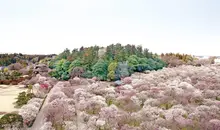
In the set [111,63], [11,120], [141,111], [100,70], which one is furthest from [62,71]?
[141,111]

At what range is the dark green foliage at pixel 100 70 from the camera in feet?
132

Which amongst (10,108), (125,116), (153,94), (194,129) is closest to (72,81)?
(10,108)

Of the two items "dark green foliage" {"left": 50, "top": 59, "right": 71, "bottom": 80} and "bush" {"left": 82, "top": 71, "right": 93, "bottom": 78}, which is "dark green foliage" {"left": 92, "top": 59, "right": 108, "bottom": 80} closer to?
"bush" {"left": 82, "top": 71, "right": 93, "bottom": 78}

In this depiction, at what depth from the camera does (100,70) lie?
40.4m

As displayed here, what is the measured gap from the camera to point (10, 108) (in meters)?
23.7

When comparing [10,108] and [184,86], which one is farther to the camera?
[184,86]

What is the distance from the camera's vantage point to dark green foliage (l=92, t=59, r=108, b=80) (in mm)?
40372

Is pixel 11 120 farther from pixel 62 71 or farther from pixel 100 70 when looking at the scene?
pixel 62 71

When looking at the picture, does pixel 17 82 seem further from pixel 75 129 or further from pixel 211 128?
pixel 211 128

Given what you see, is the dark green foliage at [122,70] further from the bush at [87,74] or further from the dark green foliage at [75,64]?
the dark green foliage at [75,64]

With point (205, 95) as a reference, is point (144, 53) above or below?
above

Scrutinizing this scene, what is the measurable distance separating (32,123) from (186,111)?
46.0ft

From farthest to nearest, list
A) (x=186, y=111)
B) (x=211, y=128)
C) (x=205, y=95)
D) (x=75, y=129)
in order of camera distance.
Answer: (x=205, y=95) → (x=186, y=111) → (x=75, y=129) → (x=211, y=128)

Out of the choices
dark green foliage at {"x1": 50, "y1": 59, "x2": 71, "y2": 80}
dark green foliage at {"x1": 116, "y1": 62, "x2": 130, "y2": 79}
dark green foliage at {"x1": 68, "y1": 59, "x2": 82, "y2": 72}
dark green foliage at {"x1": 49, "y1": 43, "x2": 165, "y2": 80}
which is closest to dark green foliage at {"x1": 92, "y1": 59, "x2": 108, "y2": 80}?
dark green foliage at {"x1": 49, "y1": 43, "x2": 165, "y2": 80}
